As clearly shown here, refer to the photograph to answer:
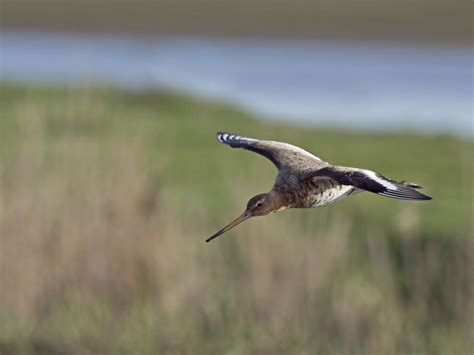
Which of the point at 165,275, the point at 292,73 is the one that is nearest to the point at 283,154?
the point at 165,275

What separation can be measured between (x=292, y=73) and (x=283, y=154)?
24.7m

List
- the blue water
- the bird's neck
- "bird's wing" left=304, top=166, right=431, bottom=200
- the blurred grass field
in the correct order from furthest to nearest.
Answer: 1. the blue water
2. the blurred grass field
3. the bird's neck
4. "bird's wing" left=304, top=166, right=431, bottom=200

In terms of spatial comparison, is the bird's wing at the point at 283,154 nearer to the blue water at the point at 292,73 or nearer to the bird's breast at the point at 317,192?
the bird's breast at the point at 317,192

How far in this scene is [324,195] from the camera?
3107 millimetres

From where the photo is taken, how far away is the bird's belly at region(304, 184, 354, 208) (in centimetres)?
309

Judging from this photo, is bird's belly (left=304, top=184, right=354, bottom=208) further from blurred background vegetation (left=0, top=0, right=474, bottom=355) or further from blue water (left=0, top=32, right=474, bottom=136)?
blue water (left=0, top=32, right=474, bottom=136)

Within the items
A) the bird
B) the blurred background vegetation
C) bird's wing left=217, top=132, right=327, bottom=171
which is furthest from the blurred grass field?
the bird

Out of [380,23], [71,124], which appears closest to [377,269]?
[71,124]

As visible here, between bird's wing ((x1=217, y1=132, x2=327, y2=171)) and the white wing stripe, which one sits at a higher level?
bird's wing ((x1=217, y1=132, x2=327, y2=171))

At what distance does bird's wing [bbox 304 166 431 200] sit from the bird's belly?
4 cm

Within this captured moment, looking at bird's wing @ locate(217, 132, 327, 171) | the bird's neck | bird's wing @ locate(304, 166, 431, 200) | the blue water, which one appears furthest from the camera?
the blue water

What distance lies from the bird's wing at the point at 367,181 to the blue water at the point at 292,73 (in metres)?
13.8

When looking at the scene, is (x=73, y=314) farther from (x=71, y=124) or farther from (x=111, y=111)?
(x=111, y=111)

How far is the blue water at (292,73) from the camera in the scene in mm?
20812
